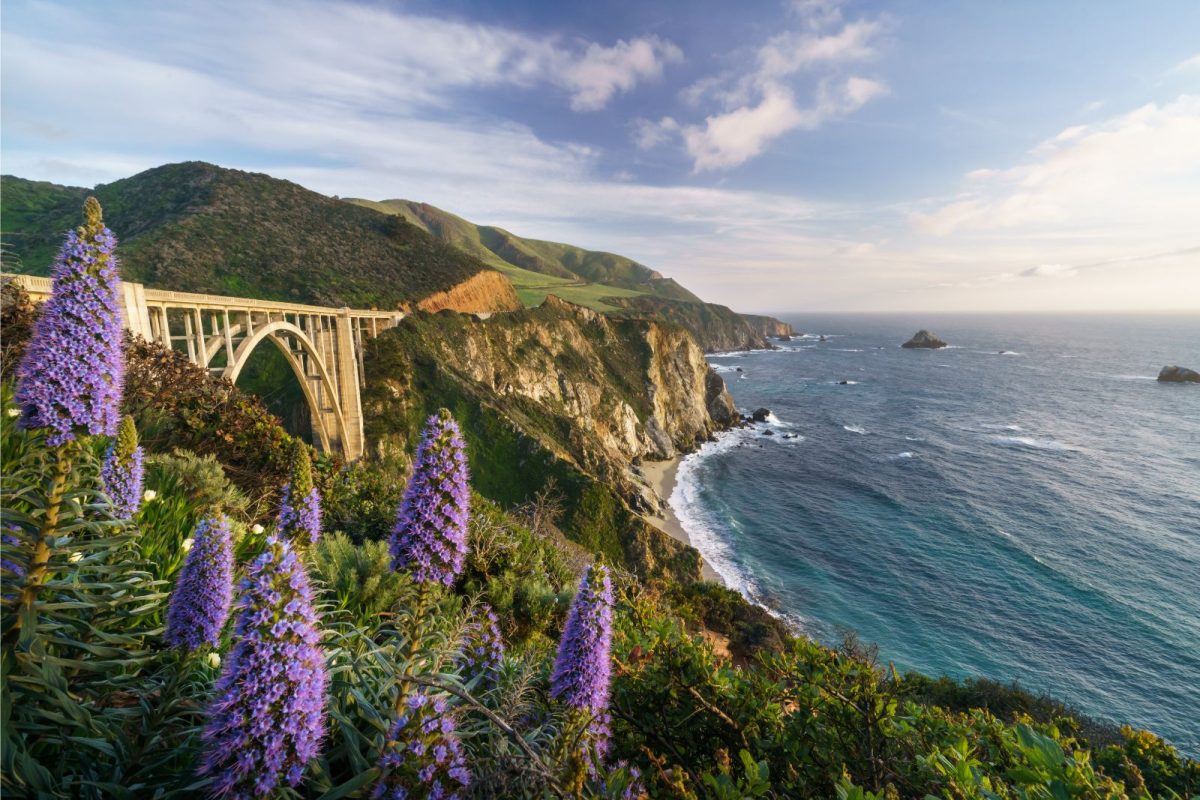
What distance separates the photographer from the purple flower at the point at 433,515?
336 centimetres

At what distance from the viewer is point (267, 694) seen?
7.00 feet

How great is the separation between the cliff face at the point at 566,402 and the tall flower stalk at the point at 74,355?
3496 cm

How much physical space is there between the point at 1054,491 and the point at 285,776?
65.2 meters

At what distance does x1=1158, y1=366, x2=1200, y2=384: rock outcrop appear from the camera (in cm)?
10256

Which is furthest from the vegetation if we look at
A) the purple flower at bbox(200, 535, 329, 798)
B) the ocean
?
the ocean

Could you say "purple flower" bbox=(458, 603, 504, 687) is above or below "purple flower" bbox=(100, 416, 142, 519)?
below

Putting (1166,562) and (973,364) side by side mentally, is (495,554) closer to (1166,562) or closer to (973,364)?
(1166,562)

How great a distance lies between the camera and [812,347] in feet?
536

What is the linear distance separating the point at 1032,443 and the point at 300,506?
3212 inches

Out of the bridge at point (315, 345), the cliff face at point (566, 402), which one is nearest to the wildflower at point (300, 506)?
the bridge at point (315, 345)

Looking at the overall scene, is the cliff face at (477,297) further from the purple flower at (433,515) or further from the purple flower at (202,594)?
the purple flower at (433,515)

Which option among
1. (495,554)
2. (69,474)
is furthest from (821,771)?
(495,554)

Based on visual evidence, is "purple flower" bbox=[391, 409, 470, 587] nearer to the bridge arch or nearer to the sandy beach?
the bridge arch

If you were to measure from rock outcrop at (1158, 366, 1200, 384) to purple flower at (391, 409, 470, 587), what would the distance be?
153694 mm
